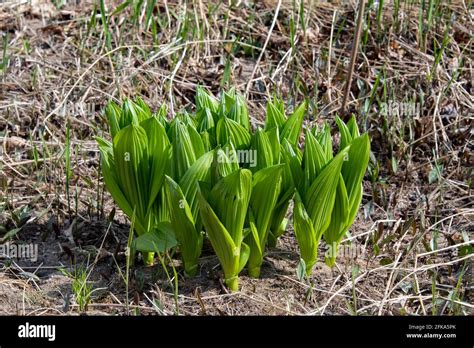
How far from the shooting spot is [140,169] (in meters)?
3.06

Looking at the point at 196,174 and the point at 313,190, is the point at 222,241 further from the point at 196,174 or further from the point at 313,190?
the point at 313,190

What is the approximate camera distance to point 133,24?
15.5ft

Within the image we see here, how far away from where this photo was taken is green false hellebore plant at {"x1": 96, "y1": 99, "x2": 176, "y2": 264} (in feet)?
9.87

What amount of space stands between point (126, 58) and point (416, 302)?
7.82 ft

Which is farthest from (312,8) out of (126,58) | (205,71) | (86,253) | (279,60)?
(86,253)

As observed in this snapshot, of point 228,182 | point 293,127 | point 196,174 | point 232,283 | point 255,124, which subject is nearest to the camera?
point 228,182

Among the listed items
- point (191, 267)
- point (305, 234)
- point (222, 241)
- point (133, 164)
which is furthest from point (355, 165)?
point (133, 164)

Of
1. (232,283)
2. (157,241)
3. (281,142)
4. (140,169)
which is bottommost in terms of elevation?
(232,283)

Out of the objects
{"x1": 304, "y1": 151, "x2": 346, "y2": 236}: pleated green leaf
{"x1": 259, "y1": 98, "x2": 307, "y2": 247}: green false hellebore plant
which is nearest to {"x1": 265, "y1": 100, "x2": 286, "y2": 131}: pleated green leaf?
{"x1": 259, "y1": 98, "x2": 307, "y2": 247}: green false hellebore plant

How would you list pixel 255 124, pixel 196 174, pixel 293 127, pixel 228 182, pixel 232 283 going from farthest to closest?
pixel 255 124 → pixel 293 127 → pixel 232 283 → pixel 196 174 → pixel 228 182

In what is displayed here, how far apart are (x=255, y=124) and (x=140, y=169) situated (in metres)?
1.38

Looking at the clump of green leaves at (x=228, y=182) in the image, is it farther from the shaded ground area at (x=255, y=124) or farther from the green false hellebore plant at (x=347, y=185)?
the shaded ground area at (x=255, y=124)

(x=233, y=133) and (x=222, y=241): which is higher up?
(x=233, y=133)

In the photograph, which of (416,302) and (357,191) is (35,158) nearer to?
(357,191)
